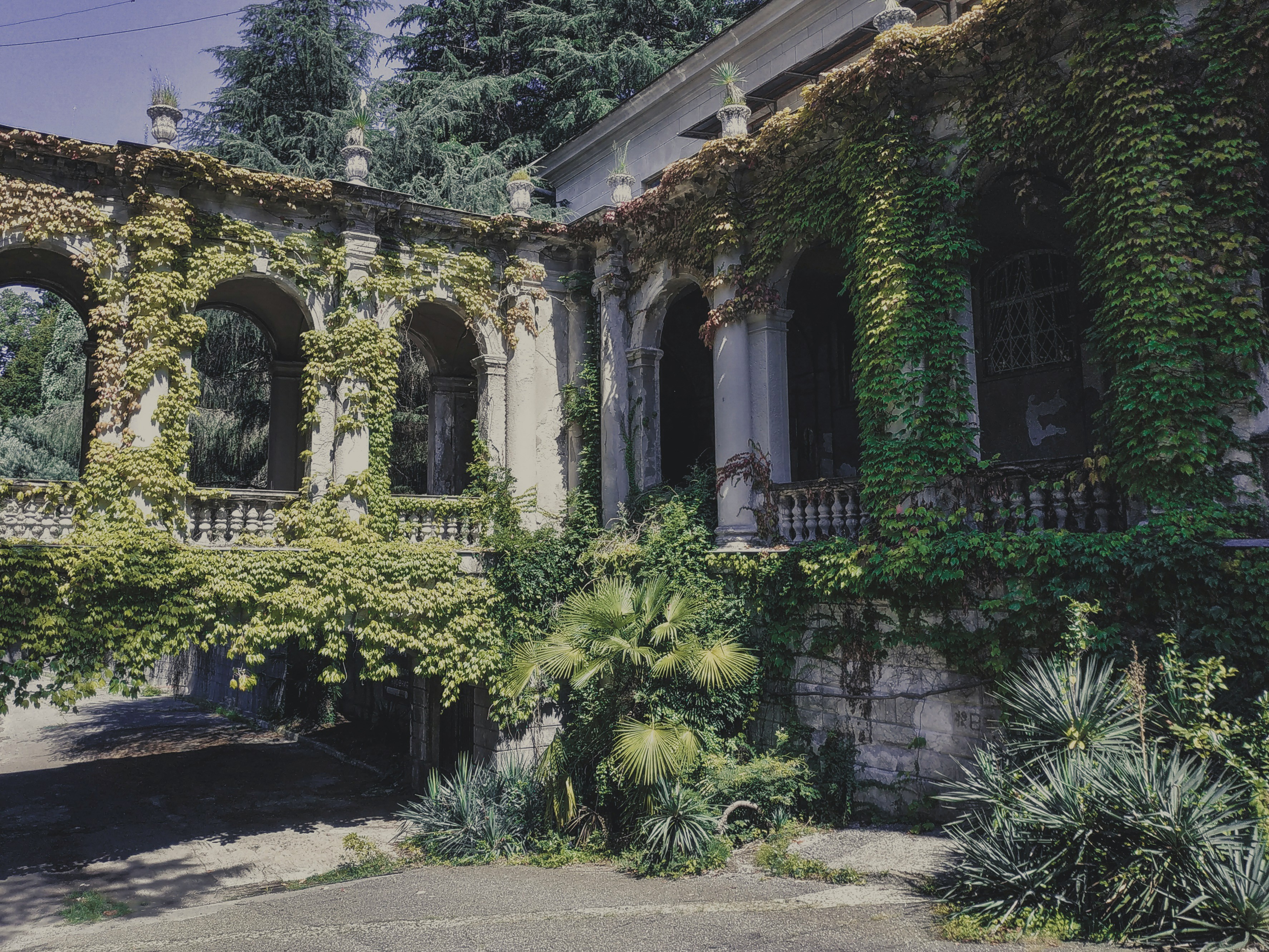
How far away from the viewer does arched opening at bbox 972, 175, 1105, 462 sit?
13.6 m

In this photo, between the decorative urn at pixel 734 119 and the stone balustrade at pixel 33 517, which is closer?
the stone balustrade at pixel 33 517

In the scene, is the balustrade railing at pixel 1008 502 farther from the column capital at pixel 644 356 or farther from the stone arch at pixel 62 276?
the stone arch at pixel 62 276

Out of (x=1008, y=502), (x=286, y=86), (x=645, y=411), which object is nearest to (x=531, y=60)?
(x=286, y=86)

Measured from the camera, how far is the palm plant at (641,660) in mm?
10109

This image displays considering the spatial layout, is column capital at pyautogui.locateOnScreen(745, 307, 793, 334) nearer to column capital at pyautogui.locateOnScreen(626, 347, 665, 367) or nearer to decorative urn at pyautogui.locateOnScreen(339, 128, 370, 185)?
column capital at pyautogui.locateOnScreen(626, 347, 665, 367)

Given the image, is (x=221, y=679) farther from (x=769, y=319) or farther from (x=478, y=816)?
(x=769, y=319)

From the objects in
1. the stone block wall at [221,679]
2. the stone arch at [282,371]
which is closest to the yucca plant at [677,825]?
the stone arch at [282,371]

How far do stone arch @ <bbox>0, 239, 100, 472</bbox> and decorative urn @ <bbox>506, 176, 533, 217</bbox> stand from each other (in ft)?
22.5

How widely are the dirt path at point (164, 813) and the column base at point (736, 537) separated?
7457mm

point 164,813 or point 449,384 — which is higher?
point 449,384

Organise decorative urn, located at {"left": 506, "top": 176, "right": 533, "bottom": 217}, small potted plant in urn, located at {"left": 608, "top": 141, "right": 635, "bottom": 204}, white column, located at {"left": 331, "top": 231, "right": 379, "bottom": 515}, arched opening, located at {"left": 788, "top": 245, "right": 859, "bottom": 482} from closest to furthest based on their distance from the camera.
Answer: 1. white column, located at {"left": 331, "top": 231, "right": 379, "bottom": 515}
2. small potted plant in urn, located at {"left": 608, "top": 141, "right": 635, "bottom": 204}
3. decorative urn, located at {"left": 506, "top": 176, "right": 533, "bottom": 217}
4. arched opening, located at {"left": 788, "top": 245, "right": 859, "bottom": 482}

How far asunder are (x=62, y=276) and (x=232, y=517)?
564 cm

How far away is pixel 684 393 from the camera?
63.4 feet

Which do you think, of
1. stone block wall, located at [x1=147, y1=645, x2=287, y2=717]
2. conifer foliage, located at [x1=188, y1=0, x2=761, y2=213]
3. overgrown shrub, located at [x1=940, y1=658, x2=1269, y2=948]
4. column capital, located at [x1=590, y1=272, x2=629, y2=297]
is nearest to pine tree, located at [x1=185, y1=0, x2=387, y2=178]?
conifer foliage, located at [x1=188, y1=0, x2=761, y2=213]
